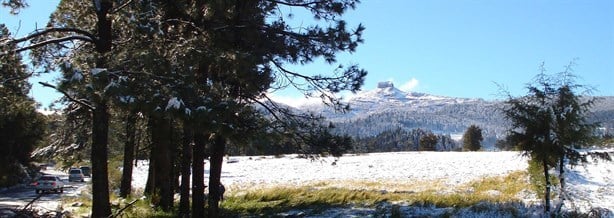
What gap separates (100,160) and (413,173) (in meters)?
27.2

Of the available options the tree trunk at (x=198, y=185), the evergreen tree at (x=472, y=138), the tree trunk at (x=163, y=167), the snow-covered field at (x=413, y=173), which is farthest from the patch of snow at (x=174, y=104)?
the evergreen tree at (x=472, y=138)

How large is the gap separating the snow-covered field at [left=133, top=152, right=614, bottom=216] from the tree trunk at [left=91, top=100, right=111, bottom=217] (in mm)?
7657

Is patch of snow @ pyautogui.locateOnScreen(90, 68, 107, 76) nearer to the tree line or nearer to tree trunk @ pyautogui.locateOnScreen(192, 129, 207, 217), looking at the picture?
the tree line

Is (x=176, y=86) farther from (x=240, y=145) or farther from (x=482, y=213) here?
(x=482, y=213)

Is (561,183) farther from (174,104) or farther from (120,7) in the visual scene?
(120,7)

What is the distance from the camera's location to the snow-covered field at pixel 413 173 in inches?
870

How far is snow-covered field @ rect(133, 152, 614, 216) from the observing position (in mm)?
22094

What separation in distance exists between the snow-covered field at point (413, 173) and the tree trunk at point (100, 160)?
A: 766cm

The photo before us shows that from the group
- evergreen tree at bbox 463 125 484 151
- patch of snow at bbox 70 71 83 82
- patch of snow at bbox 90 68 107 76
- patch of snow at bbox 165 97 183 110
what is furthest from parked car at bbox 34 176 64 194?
evergreen tree at bbox 463 125 484 151

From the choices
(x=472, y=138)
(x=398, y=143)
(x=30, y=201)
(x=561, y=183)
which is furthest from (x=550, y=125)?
(x=398, y=143)

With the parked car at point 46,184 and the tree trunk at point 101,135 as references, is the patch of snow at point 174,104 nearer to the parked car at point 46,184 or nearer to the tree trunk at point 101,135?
the tree trunk at point 101,135

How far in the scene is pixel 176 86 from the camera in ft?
33.9

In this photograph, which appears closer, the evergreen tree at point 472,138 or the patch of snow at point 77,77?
the patch of snow at point 77,77

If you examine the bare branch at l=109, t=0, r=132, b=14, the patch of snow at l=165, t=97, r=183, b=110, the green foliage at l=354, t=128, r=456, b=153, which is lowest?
the patch of snow at l=165, t=97, r=183, b=110
